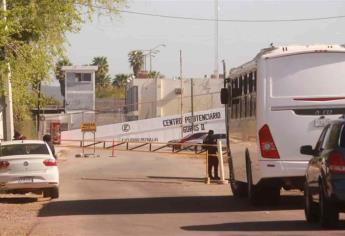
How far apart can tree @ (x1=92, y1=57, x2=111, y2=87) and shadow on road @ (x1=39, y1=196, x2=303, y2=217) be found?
119 m

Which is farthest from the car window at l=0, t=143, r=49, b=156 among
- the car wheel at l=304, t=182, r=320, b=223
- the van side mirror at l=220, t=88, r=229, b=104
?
the car wheel at l=304, t=182, r=320, b=223

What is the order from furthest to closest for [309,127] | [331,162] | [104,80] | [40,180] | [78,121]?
[104,80] → [78,121] → [40,180] → [309,127] → [331,162]

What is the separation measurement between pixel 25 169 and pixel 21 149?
79cm

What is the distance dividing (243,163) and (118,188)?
7.66m

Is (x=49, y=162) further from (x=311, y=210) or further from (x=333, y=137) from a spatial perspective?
(x=333, y=137)

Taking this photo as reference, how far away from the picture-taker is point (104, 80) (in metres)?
149

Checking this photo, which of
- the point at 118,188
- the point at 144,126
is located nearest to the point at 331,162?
the point at 118,188

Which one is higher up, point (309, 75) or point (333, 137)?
point (309, 75)

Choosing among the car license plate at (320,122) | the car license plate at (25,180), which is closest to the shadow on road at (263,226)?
the car license plate at (320,122)

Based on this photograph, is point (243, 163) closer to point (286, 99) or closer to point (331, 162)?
point (286, 99)

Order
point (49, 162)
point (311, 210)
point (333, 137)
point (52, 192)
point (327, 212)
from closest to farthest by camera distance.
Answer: point (327, 212) → point (333, 137) → point (311, 210) → point (49, 162) → point (52, 192)

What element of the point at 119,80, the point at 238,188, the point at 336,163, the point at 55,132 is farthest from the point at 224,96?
the point at 119,80

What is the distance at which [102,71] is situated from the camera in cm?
14450

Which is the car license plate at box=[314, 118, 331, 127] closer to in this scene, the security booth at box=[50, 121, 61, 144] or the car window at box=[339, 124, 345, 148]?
the car window at box=[339, 124, 345, 148]
